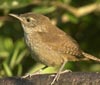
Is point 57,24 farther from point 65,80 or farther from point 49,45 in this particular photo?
point 65,80

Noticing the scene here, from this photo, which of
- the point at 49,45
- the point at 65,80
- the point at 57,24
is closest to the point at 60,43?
the point at 49,45

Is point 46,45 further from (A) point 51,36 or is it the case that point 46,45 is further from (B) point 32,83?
(B) point 32,83

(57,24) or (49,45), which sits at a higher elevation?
(49,45)

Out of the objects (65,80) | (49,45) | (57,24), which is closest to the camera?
(65,80)

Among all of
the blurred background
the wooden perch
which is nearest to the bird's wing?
the wooden perch

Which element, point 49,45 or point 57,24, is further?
point 57,24

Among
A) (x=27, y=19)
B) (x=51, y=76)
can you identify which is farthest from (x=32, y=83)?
(x=27, y=19)
